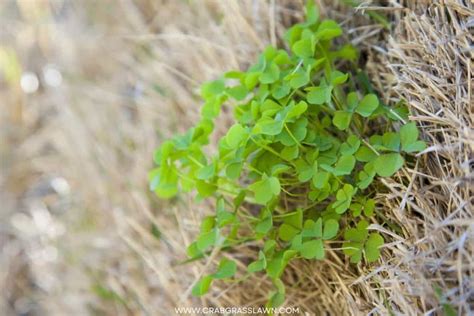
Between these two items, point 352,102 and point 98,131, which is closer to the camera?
point 352,102

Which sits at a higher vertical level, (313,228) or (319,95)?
(319,95)

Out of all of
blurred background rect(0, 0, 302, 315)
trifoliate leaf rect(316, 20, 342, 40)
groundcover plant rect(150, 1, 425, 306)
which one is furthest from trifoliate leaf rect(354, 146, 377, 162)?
blurred background rect(0, 0, 302, 315)

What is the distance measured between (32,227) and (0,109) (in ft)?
1.28

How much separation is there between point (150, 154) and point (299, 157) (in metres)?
0.57

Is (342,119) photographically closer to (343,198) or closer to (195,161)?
(343,198)

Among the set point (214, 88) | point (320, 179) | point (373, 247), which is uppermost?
point (214, 88)

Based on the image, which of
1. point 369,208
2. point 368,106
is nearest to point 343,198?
point 369,208

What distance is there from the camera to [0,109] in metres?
1.75

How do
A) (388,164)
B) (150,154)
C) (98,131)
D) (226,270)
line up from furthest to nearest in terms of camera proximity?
(98,131), (150,154), (226,270), (388,164)

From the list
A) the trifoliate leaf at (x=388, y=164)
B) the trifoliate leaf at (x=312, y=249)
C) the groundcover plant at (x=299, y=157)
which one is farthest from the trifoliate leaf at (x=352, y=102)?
the trifoliate leaf at (x=312, y=249)

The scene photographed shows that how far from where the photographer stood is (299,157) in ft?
2.78

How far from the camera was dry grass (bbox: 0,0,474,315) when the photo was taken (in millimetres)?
797

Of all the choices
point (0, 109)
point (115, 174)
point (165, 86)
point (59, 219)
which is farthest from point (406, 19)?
point (0, 109)

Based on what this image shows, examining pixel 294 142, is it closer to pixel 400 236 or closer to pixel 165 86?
pixel 400 236
